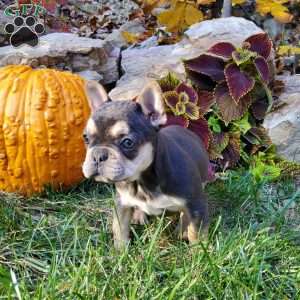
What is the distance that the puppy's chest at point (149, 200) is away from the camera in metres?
2.76

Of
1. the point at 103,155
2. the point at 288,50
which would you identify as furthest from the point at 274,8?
the point at 103,155

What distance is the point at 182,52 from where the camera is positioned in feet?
15.6

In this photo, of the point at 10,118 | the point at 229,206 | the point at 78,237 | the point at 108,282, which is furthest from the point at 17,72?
the point at 108,282

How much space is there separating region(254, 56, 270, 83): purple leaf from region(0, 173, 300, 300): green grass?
3.00 ft

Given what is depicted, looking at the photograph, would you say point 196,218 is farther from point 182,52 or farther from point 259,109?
point 182,52

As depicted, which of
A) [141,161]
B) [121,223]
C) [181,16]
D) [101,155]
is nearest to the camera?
[101,155]

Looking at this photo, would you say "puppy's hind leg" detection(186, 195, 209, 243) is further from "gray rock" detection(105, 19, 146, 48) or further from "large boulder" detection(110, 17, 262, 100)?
"gray rock" detection(105, 19, 146, 48)

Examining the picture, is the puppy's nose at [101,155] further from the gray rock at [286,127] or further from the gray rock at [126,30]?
the gray rock at [126,30]

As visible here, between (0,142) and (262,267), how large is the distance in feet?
6.13

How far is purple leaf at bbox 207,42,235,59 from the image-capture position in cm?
432

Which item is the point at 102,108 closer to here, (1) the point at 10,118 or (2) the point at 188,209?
(2) the point at 188,209

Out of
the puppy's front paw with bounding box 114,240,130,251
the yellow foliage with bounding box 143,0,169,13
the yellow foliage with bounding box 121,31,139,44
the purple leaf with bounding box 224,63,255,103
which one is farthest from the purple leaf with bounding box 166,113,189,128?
the yellow foliage with bounding box 121,31,139,44

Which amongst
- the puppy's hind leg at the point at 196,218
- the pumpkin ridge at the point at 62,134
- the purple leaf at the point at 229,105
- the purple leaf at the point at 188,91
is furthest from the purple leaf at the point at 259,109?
the puppy's hind leg at the point at 196,218

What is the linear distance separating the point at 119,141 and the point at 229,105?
1.90 metres
